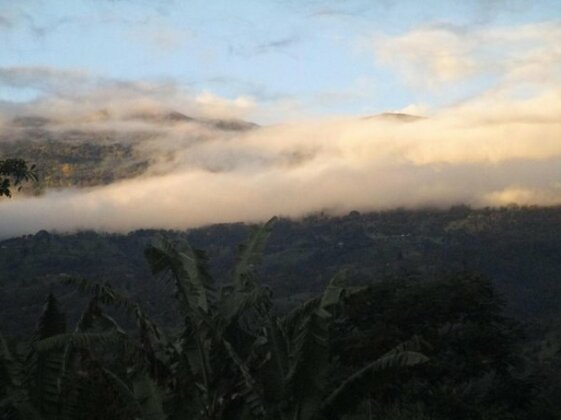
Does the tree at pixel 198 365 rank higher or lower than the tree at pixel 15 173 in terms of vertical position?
lower

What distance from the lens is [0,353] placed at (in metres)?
11.6

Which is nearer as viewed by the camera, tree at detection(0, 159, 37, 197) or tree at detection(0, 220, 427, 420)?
tree at detection(0, 220, 427, 420)

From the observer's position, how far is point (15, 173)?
11.3m

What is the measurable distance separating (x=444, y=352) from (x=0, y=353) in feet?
58.8

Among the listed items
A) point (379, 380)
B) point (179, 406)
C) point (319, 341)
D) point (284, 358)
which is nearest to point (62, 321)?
point (179, 406)

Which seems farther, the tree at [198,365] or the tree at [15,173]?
the tree at [15,173]

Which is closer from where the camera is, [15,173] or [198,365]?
[15,173]

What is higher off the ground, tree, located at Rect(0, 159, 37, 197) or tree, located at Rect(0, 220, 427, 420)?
tree, located at Rect(0, 159, 37, 197)

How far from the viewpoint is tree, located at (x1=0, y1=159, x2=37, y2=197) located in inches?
441

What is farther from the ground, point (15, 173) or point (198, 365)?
point (15, 173)

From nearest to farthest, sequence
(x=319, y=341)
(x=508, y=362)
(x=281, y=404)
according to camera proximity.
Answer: (x=319, y=341)
(x=281, y=404)
(x=508, y=362)

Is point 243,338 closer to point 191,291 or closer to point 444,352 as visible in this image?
point 191,291

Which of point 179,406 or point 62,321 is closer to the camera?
point 179,406

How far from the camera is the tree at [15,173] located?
11211mm
